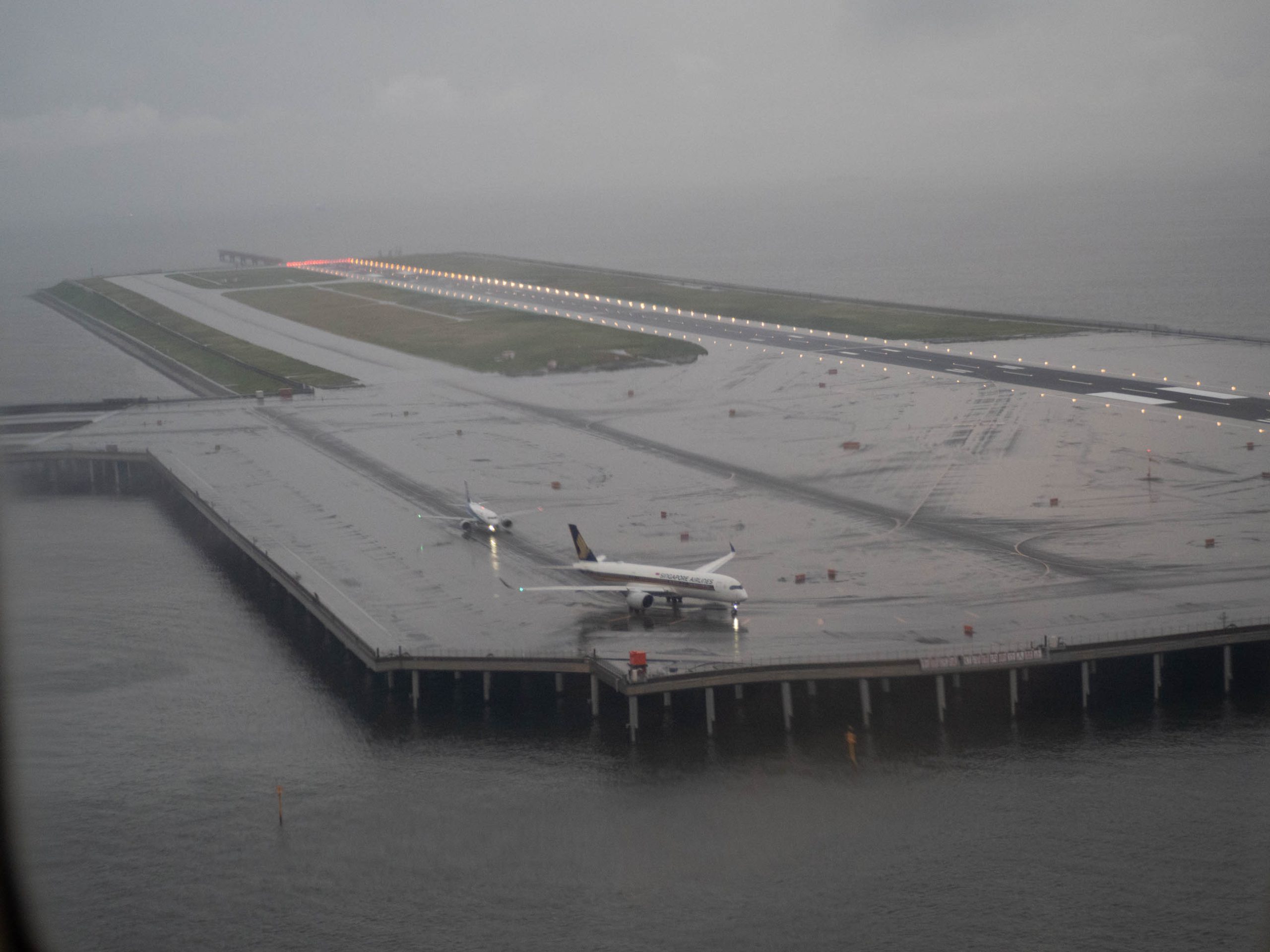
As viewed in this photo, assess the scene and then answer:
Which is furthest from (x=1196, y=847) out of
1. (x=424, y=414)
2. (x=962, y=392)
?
(x=424, y=414)

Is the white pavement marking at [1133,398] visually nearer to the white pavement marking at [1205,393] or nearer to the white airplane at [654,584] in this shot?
the white pavement marking at [1205,393]

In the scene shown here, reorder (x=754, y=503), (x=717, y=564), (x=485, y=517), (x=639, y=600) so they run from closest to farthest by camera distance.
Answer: (x=639, y=600)
(x=717, y=564)
(x=485, y=517)
(x=754, y=503)

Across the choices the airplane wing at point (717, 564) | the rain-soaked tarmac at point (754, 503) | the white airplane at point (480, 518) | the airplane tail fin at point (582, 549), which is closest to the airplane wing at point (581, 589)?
the rain-soaked tarmac at point (754, 503)

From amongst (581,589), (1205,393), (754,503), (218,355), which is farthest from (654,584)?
(218,355)

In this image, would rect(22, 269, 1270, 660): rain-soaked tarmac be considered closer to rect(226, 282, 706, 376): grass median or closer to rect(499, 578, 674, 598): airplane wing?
rect(499, 578, 674, 598): airplane wing

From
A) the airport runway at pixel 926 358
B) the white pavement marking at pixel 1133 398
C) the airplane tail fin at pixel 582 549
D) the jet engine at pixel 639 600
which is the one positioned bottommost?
the jet engine at pixel 639 600

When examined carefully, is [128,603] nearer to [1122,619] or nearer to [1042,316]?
[1122,619]

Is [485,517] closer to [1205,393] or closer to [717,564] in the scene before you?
[717,564]
